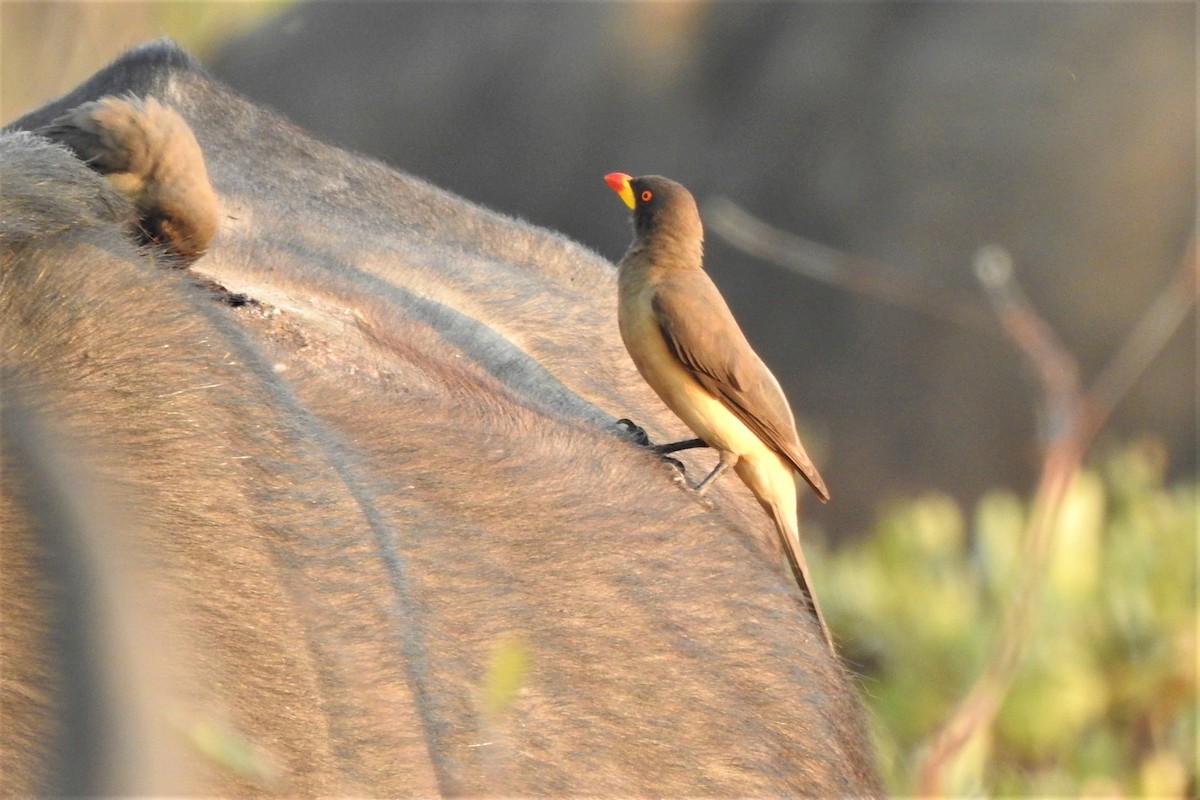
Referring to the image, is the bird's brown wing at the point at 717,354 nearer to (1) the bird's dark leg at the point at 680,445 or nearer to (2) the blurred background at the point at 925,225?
(1) the bird's dark leg at the point at 680,445

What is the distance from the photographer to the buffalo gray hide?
73.4 inches

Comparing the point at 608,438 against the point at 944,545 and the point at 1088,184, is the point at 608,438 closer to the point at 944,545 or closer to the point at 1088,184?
the point at 944,545

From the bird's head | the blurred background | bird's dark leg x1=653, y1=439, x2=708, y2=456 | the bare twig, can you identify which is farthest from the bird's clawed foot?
the blurred background

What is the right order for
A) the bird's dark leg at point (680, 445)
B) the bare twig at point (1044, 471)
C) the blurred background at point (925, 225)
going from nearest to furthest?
the bare twig at point (1044, 471), the bird's dark leg at point (680, 445), the blurred background at point (925, 225)

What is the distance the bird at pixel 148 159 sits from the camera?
2.20 metres

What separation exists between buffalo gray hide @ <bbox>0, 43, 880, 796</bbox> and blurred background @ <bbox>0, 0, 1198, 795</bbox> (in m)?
1.92

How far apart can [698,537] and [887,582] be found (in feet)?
8.42

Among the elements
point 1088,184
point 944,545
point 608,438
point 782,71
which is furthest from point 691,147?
point 608,438

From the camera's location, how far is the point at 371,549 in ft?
7.04

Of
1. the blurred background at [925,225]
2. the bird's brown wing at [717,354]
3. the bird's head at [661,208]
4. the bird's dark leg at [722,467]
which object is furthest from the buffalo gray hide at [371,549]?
the blurred background at [925,225]

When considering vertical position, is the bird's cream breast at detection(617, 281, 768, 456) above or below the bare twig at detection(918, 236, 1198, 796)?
below

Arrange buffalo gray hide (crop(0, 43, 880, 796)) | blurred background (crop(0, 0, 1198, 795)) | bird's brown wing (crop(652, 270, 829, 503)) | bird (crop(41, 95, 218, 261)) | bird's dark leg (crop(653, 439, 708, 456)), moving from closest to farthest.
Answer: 1. buffalo gray hide (crop(0, 43, 880, 796))
2. bird (crop(41, 95, 218, 261))
3. bird's brown wing (crop(652, 270, 829, 503))
4. bird's dark leg (crop(653, 439, 708, 456))
5. blurred background (crop(0, 0, 1198, 795))

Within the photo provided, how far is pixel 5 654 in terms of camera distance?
1.74 m

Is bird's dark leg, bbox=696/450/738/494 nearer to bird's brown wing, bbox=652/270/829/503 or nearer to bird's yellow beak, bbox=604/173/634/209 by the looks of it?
bird's brown wing, bbox=652/270/829/503
